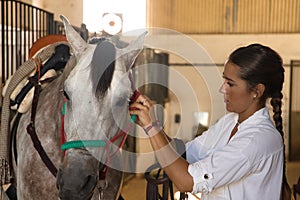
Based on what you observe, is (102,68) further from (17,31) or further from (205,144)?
(17,31)

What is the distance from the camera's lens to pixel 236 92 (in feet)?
4.11

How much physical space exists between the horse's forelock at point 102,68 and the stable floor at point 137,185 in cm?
337

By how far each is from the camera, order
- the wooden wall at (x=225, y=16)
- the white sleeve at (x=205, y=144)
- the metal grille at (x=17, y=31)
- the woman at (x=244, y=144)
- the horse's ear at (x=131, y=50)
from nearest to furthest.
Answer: the woman at (x=244, y=144), the horse's ear at (x=131, y=50), the white sleeve at (x=205, y=144), the metal grille at (x=17, y=31), the wooden wall at (x=225, y=16)

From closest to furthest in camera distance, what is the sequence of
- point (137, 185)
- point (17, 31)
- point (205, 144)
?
A: 1. point (205, 144)
2. point (17, 31)
3. point (137, 185)

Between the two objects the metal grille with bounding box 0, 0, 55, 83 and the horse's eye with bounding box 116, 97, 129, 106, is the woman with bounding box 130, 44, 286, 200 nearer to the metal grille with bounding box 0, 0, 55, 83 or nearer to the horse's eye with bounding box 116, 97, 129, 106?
the horse's eye with bounding box 116, 97, 129, 106

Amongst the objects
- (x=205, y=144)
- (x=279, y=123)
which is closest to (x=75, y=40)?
(x=205, y=144)

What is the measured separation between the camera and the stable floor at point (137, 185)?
4.59m

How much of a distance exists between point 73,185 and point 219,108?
5854 mm

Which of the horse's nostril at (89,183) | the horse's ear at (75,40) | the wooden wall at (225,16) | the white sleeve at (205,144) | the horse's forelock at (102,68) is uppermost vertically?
the wooden wall at (225,16)

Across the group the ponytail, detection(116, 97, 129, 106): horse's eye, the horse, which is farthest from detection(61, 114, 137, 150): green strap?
the ponytail

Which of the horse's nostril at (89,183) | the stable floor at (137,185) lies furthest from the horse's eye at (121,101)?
the stable floor at (137,185)

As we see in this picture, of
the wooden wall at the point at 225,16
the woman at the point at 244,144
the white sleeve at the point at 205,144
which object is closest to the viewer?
the woman at the point at 244,144

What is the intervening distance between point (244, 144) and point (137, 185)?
4145 mm

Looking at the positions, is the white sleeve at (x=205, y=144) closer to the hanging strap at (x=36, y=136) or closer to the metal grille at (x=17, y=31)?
the hanging strap at (x=36, y=136)
